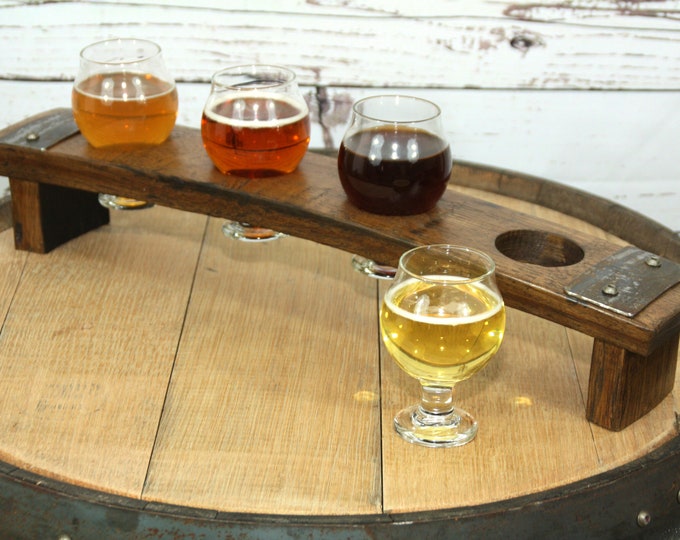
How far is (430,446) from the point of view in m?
1.24

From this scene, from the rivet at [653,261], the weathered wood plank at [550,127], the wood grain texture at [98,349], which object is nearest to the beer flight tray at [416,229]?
the rivet at [653,261]

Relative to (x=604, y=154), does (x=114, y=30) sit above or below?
above

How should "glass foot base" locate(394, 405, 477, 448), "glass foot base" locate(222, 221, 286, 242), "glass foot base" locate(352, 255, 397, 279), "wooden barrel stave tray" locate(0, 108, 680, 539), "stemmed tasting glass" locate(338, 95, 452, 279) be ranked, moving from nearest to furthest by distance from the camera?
"wooden barrel stave tray" locate(0, 108, 680, 539)
"glass foot base" locate(394, 405, 477, 448)
"stemmed tasting glass" locate(338, 95, 452, 279)
"glass foot base" locate(352, 255, 397, 279)
"glass foot base" locate(222, 221, 286, 242)

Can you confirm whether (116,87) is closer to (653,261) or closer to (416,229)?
(416,229)

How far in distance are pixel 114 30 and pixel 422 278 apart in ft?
5.36

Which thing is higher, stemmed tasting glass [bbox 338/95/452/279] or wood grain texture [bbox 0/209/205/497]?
stemmed tasting glass [bbox 338/95/452/279]

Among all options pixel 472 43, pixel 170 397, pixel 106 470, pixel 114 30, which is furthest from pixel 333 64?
pixel 106 470

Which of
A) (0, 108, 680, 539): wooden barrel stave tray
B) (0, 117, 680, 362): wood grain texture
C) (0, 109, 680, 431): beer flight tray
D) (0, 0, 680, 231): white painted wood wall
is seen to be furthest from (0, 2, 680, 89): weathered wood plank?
(0, 108, 680, 539): wooden barrel stave tray

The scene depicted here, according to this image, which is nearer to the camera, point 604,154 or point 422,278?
point 422,278

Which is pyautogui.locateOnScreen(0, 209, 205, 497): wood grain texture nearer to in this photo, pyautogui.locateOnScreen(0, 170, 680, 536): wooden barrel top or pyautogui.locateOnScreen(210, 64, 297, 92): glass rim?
pyautogui.locateOnScreen(0, 170, 680, 536): wooden barrel top

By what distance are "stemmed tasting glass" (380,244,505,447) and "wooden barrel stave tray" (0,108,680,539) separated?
0.05 meters

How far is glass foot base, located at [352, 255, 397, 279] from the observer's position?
5.43ft

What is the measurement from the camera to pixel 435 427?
4.17ft

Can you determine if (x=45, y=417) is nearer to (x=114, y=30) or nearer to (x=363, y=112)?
(x=363, y=112)
